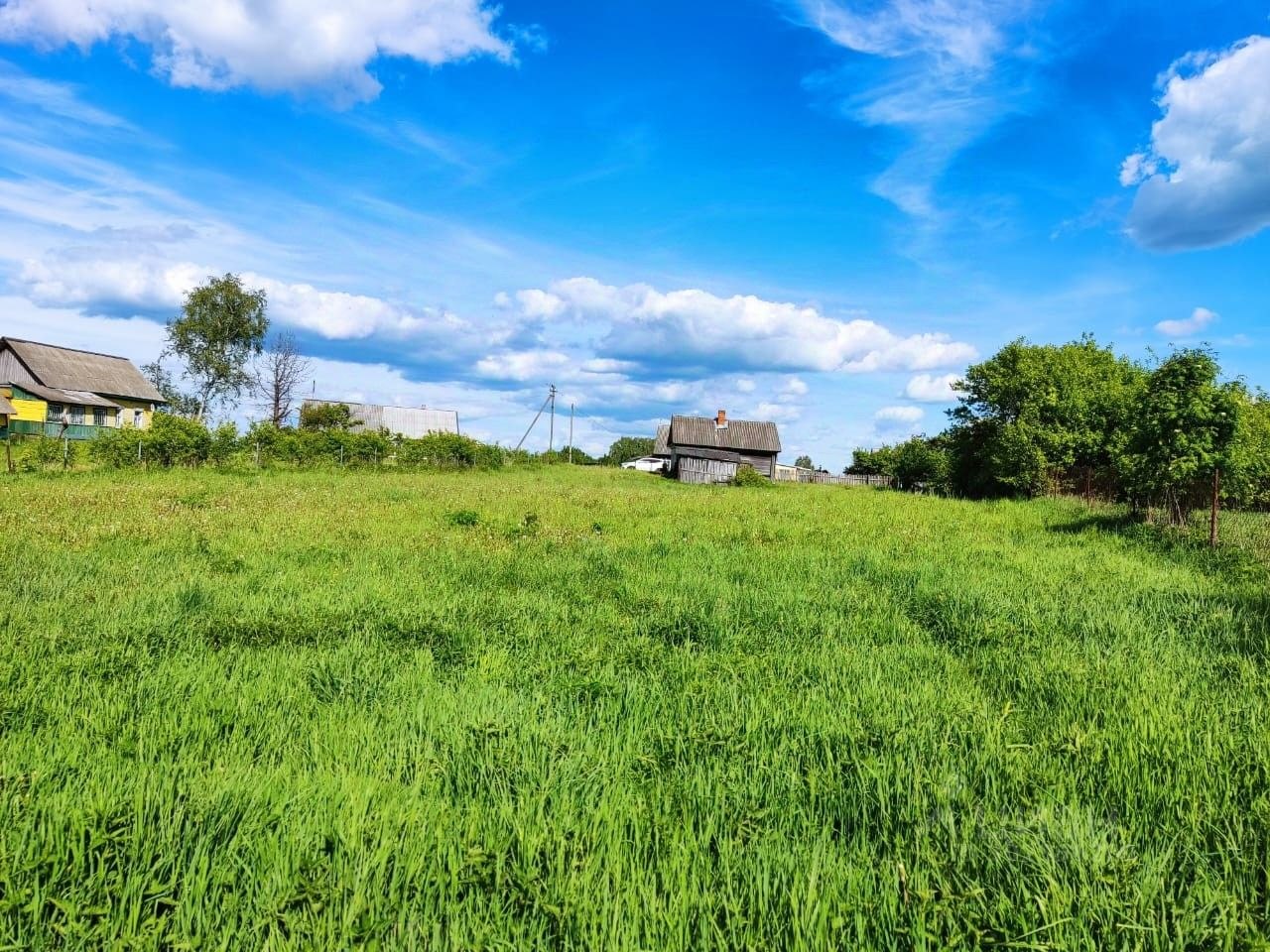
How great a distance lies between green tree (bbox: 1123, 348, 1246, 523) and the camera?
14.6 m

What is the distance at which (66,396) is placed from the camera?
167 feet

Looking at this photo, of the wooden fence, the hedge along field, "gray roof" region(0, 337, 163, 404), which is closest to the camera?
the hedge along field

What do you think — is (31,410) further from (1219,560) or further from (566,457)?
(1219,560)

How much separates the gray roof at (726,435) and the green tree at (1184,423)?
155ft

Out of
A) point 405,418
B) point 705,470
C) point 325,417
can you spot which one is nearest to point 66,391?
point 325,417

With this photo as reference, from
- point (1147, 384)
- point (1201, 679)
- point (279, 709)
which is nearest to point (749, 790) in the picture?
point (279, 709)

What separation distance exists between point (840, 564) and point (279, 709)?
26.6ft

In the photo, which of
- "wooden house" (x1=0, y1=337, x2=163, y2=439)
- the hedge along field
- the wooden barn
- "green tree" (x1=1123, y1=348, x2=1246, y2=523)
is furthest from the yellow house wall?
"green tree" (x1=1123, y1=348, x2=1246, y2=523)

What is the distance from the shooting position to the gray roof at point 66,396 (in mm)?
48969

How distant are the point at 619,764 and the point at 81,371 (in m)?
69.5

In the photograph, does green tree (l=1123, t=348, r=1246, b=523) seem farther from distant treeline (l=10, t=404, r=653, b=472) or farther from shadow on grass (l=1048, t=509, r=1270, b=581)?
distant treeline (l=10, t=404, r=653, b=472)

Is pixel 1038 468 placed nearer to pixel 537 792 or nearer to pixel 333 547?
pixel 333 547

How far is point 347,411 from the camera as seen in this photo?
6159 centimetres

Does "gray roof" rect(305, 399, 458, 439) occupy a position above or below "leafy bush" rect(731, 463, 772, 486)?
above
